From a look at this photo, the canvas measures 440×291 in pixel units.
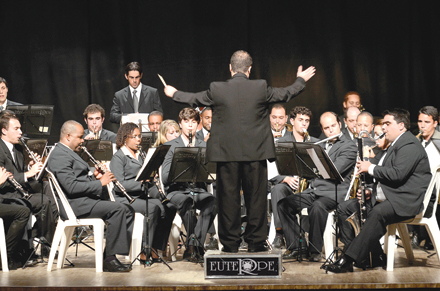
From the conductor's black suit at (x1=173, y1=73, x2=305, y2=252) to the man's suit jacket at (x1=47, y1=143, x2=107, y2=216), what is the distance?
1.27 meters

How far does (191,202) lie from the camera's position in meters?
5.21

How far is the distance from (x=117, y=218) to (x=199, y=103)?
1.35 meters

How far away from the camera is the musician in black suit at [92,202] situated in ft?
15.2

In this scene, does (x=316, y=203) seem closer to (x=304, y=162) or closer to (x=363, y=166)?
(x=304, y=162)

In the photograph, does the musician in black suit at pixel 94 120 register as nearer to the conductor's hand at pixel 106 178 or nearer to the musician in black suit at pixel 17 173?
the musician in black suit at pixel 17 173

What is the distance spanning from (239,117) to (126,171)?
5.43 feet

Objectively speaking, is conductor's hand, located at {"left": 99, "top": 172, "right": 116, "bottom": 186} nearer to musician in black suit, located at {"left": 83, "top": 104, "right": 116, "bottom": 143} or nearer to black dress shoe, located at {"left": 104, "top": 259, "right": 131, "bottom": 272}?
black dress shoe, located at {"left": 104, "top": 259, "right": 131, "bottom": 272}

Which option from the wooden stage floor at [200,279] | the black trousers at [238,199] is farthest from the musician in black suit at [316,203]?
the black trousers at [238,199]

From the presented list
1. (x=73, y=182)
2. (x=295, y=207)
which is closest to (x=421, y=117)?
(x=295, y=207)

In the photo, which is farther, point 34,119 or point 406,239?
point 34,119

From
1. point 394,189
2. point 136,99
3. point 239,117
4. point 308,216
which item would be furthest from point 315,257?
point 136,99

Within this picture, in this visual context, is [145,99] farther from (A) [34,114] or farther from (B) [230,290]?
(B) [230,290]

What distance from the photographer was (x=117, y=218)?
4664mm

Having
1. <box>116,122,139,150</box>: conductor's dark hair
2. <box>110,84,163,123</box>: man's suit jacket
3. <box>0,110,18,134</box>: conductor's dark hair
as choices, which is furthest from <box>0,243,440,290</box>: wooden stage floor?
<box>110,84,163,123</box>: man's suit jacket
